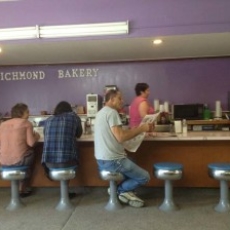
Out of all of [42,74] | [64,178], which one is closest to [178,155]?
[64,178]

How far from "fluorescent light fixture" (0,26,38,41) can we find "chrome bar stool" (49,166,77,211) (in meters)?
1.75

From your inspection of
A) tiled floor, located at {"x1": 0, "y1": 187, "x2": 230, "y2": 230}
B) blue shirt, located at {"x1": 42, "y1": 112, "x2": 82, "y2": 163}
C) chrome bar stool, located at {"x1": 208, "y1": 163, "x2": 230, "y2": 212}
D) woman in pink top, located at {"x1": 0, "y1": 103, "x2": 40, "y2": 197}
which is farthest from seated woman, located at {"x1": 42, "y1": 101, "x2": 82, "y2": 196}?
chrome bar stool, located at {"x1": 208, "y1": 163, "x2": 230, "y2": 212}

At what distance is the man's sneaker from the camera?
3.70 metres

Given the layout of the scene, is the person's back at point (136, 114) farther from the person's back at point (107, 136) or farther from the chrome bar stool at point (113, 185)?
the chrome bar stool at point (113, 185)

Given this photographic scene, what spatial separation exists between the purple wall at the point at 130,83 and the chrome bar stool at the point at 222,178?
2.96 m

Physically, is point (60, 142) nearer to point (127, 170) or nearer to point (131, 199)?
point (127, 170)

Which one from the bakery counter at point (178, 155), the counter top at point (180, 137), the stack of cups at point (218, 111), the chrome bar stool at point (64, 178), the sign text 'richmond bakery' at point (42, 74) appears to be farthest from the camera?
the sign text 'richmond bakery' at point (42, 74)

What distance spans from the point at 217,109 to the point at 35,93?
376cm

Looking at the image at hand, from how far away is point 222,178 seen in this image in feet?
11.4

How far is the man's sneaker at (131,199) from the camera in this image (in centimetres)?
370

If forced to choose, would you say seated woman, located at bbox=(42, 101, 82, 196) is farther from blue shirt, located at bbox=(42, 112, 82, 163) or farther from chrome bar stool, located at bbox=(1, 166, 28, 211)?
chrome bar stool, located at bbox=(1, 166, 28, 211)

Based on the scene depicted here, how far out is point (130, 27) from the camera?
13.2 ft

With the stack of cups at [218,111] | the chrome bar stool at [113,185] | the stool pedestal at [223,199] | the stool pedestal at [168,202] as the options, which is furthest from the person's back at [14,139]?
the stack of cups at [218,111]

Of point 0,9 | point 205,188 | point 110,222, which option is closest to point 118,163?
point 110,222
